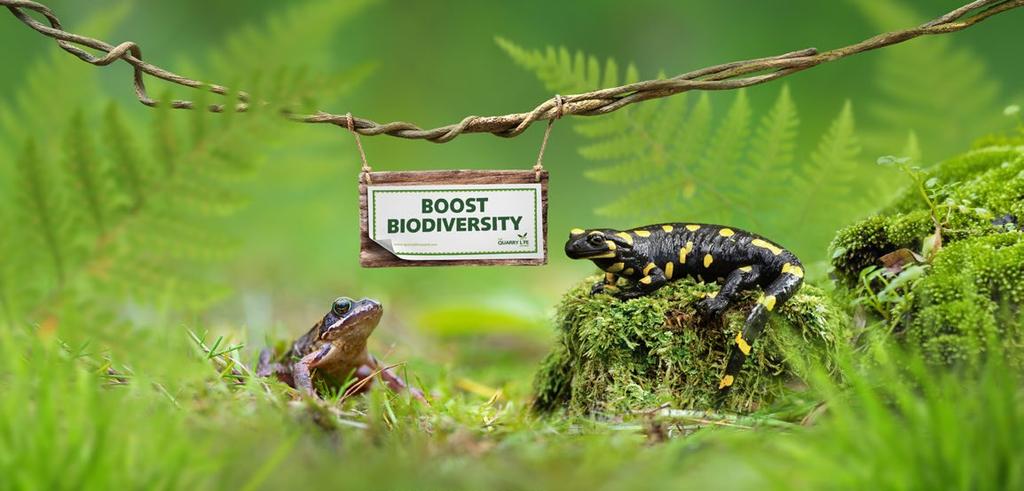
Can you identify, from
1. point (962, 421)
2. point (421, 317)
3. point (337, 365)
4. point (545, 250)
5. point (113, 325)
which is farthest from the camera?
point (421, 317)

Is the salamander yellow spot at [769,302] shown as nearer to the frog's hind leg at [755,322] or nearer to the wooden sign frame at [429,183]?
the frog's hind leg at [755,322]

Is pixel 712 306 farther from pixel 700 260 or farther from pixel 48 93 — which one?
pixel 48 93

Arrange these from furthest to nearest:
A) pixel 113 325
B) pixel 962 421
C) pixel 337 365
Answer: pixel 337 365 < pixel 113 325 < pixel 962 421

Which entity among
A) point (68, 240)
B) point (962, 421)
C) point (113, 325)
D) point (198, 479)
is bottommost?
point (198, 479)

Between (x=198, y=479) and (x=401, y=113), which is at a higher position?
(x=401, y=113)

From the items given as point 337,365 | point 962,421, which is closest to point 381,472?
point 962,421

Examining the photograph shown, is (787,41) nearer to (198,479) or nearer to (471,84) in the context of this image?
(471,84)
